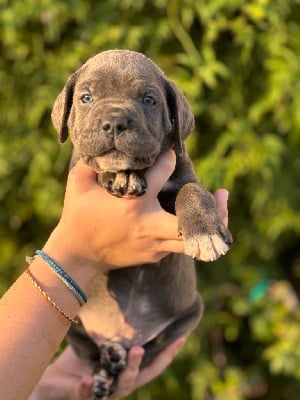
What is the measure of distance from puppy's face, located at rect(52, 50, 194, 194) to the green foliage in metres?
1.31

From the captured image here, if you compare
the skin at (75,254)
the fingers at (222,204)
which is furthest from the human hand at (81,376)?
the fingers at (222,204)

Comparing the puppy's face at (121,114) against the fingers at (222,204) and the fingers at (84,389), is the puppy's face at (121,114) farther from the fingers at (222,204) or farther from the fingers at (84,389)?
the fingers at (84,389)

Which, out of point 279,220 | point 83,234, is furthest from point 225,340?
point 83,234

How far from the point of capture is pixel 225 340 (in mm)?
5117

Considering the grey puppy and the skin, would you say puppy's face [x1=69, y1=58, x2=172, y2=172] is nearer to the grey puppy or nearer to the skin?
the grey puppy

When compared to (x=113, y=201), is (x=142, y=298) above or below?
below

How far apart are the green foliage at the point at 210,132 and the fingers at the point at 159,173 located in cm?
140

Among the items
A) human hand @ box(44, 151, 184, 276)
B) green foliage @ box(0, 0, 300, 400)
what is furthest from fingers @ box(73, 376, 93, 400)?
green foliage @ box(0, 0, 300, 400)

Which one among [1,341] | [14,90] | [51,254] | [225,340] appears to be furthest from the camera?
[225,340]

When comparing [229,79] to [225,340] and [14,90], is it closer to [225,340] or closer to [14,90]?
[14,90]

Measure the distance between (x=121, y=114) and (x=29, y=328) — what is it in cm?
81

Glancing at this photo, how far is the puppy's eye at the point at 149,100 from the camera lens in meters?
2.74

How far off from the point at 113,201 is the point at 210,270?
223 cm

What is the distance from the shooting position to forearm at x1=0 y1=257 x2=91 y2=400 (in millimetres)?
2445
